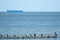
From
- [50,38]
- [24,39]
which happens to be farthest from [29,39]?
[50,38]

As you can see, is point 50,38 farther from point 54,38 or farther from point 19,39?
point 19,39

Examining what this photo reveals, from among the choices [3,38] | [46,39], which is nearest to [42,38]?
[46,39]

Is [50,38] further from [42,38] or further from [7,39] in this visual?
[7,39]

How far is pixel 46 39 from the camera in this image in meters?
27.8

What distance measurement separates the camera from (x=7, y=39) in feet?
92.6

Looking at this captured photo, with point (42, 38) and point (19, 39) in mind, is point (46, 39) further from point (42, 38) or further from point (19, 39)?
point (19, 39)

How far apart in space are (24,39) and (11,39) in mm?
1562

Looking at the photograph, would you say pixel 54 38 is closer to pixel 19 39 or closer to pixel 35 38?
pixel 35 38

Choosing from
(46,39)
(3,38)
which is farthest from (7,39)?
(46,39)

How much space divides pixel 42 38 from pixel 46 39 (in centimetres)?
78

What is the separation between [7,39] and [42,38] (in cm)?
426

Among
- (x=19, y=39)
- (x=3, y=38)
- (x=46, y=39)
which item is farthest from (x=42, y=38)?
(x=3, y=38)

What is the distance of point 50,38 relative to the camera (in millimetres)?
28031

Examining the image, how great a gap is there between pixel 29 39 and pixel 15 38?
1738 mm
